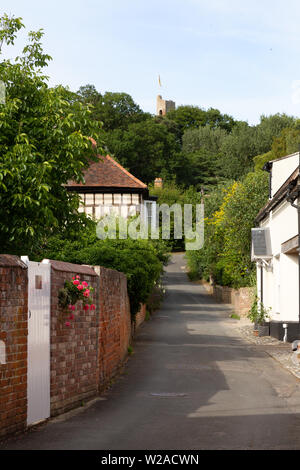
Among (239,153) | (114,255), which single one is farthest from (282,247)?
(239,153)

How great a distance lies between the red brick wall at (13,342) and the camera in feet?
24.2

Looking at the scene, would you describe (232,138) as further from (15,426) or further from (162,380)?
(15,426)

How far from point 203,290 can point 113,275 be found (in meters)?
45.1

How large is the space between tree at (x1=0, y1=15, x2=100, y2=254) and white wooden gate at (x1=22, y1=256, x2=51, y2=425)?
4.07m

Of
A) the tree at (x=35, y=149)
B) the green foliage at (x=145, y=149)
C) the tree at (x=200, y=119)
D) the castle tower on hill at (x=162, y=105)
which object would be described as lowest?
the tree at (x=35, y=149)

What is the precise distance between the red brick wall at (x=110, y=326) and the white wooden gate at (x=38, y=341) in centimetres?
296

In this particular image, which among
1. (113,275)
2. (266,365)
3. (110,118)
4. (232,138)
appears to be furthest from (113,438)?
(232,138)

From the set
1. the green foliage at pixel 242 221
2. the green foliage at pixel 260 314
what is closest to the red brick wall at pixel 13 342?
the green foliage at pixel 260 314

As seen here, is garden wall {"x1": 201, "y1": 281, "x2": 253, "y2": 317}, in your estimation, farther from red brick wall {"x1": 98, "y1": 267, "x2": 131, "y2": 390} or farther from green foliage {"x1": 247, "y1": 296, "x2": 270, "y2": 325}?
red brick wall {"x1": 98, "y1": 267, "x2": 131, "y2": 390}

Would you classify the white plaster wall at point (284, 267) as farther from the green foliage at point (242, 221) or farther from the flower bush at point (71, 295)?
the flower bush at point (71, 295)

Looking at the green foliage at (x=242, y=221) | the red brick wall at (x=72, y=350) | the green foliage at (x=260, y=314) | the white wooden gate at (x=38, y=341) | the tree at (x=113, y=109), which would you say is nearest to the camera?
the white wooden gate at (x=38, y=341)

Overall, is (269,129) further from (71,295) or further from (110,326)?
(71,295)

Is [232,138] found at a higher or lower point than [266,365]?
higher

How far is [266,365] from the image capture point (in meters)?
16.2
